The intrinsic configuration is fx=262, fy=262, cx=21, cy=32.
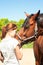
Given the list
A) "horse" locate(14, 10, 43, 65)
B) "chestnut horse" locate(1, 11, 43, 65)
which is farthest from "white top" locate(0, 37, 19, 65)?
"horse" locate(14, 10, 43, 65)

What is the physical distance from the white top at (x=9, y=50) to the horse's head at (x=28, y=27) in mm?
1764

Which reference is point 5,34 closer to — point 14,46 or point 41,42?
point 14,46

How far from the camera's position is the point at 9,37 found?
3.91 m

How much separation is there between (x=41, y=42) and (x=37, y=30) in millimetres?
1135

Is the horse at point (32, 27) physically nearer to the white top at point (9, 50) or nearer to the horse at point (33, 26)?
the horse at point (33, 26)

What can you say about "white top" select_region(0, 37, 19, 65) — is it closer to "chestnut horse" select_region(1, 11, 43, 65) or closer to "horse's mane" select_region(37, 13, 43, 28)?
"chestnut horse" select_region(1, 11, 43, 65)

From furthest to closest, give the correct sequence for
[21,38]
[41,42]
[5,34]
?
[41,42] → [21,38] → [5,34]

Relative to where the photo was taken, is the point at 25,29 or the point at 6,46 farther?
the point at 25,29

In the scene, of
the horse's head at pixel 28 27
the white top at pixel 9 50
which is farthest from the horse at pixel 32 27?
the white top at pixel 9 50

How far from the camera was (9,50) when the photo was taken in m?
3.89

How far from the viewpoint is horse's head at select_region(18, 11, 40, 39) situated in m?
5.66

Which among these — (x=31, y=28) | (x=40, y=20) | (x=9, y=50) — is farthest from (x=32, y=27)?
(x=9, y=50)

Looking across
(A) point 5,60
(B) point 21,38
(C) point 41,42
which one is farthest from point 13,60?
(C) point 41,42

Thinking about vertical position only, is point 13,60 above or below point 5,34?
below
